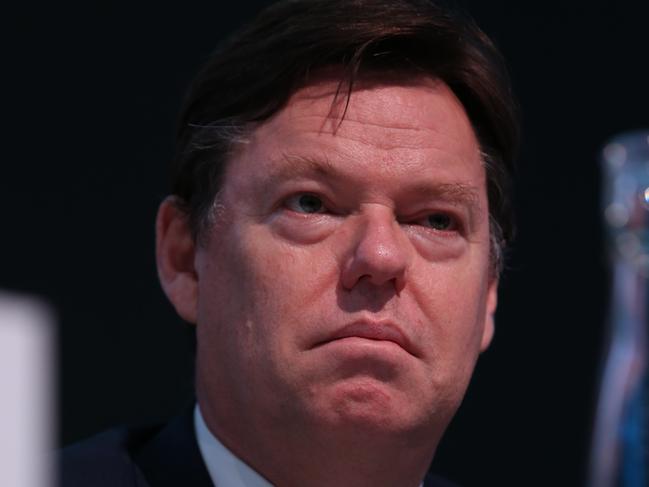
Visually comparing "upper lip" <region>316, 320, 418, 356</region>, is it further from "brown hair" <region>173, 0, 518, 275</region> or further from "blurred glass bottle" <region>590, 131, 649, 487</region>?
"blurred glass bottle" <region>590, 131, 649, 487</region>

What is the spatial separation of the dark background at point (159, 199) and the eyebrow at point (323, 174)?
0.77 m

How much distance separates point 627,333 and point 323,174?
0.71 metres

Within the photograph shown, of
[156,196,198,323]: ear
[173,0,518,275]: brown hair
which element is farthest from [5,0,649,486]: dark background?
[173,0,518,275]: brown hair

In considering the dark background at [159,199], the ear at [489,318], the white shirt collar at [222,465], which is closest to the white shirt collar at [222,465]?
the white shirt collar at [222,465]

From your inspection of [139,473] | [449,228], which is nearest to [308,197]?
[449,228]

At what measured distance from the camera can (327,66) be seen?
163 centimetres

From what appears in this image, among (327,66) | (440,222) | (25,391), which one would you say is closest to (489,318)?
(440,222)

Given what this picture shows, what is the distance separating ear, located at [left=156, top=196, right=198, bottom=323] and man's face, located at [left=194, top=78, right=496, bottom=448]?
0.05 m

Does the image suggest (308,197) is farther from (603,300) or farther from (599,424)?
(603,300)

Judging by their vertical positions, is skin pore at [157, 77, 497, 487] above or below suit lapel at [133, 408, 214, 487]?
above

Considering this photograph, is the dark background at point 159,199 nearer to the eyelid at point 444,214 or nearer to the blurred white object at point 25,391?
the eyelid at point 444,214

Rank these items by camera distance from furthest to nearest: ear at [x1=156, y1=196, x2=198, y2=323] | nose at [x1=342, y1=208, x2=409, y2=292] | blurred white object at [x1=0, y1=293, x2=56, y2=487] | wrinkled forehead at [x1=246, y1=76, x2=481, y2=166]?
ear at [x1=156, y1=196, x2=198, y2=323] → wrinkled forehead at [x1=246, y1=76, x2=481, y2=166] → nose at [x1=342, y1=208, x2=409, y2=292] → blurred white object at [x1=0, y1=293, x2=56, y2=487]

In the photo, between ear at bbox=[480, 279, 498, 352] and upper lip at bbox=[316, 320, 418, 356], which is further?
ear at bbox=[480, 279, 498, 352]

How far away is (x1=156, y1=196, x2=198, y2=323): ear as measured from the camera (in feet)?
5.74
